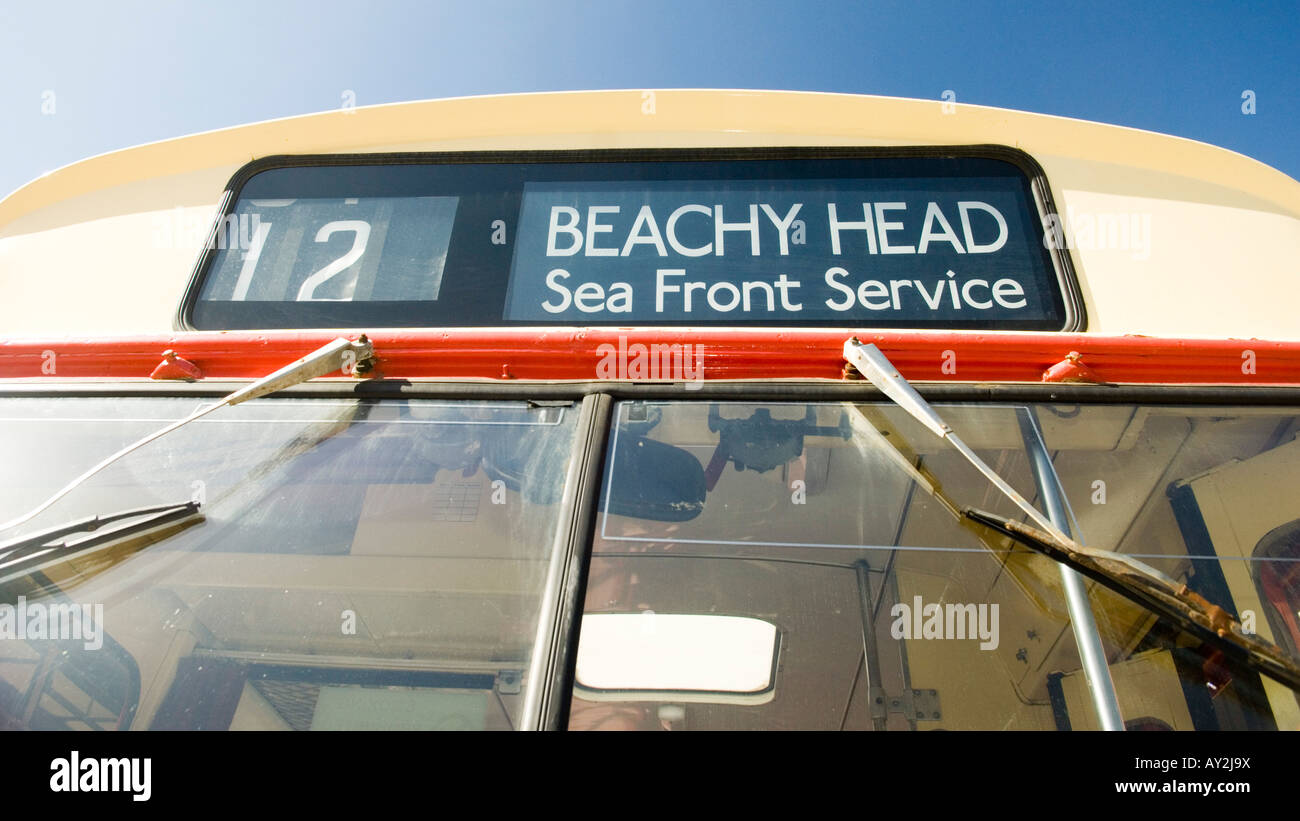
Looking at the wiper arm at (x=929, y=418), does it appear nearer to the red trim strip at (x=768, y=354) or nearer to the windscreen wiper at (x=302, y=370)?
the red trim strip at (x=768, y=354)

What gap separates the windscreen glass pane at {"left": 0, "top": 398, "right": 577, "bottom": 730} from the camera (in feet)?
4.34

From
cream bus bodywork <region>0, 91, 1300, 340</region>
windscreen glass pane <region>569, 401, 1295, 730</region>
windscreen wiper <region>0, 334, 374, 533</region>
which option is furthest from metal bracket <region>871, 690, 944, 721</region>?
windscreen wiper <region>0, 334, 374, 533</region>

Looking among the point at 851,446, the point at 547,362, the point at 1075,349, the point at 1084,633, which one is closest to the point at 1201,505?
the point at 1075,349

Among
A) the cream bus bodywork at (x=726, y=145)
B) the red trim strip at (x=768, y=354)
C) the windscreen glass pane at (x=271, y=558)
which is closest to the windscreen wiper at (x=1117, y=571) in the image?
the red trim strip at (x=768, y=354)

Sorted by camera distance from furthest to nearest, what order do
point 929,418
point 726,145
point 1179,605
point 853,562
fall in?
point 726,145, point 853,562, point 929,418, point 1179,605

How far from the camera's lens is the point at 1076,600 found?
1174mm

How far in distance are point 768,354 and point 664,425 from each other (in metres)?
0.25

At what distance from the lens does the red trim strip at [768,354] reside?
139 centimetres

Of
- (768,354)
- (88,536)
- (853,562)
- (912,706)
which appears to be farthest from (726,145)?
(88,536)

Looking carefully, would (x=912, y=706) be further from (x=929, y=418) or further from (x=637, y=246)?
(x=637, y=246)

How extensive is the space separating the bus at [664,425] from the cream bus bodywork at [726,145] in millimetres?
11

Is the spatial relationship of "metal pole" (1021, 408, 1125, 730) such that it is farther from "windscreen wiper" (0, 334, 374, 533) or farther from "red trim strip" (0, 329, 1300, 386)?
"windscreen wiper" (0, 334, 374, 533)

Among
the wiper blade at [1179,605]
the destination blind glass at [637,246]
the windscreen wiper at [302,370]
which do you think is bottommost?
the wiper blade at [1179,605]
